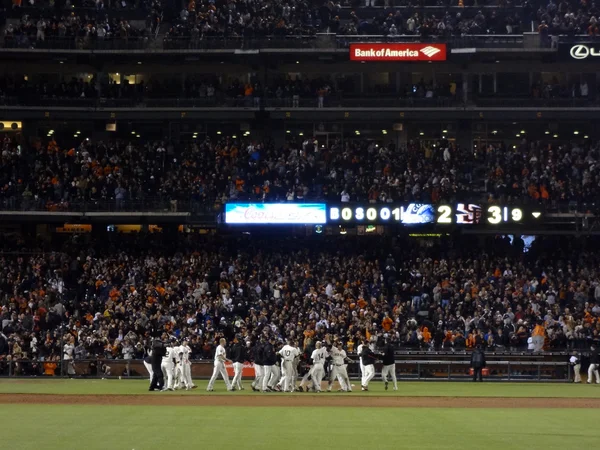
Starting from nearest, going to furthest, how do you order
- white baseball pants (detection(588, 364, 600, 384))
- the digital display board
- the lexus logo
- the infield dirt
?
the infield dirt < white baseball pants (detection(588, 364, 600, 384)) < the digital display board < the lexus logo

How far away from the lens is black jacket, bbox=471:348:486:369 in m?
36.3

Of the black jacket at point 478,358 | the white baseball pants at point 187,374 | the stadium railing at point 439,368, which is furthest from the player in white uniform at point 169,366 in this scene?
the black jacket at point 478,358

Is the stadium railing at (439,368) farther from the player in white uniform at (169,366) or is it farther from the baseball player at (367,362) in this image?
the player in white uniform at (169,366)

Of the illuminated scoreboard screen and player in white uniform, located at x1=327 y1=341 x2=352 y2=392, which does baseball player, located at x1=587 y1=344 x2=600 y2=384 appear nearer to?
player in white uniform, located at x1=327 y1=341 x2=352 y2=392

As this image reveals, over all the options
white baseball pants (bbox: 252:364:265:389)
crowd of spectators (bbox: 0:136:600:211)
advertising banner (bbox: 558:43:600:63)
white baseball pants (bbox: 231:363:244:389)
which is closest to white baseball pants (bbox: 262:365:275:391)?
white baseball pants (bbox: 252:364:265:389)

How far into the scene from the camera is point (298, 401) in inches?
1086

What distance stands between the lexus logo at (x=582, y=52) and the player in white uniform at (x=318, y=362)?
83.5ft

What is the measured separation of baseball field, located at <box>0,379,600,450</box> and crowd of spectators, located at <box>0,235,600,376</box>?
6253mm

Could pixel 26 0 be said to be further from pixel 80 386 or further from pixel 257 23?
pixel 80 386

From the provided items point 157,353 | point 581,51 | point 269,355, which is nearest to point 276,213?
point 581,51

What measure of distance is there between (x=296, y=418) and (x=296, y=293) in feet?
67.9

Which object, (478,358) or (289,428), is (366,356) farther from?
(289,428)

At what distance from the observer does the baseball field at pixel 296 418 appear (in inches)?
686

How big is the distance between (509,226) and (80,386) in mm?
22211
